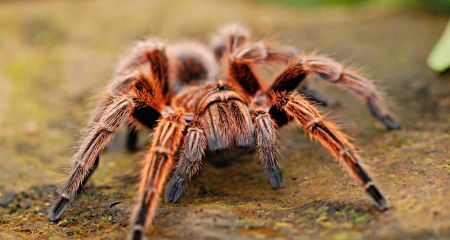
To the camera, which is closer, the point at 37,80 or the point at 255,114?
the point at 255,114

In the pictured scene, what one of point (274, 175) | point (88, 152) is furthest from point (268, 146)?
point (88, 152)

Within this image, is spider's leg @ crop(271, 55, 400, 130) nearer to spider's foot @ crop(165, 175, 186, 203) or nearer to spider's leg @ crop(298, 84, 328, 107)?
spider's leg @ crop(298, 84, 328, 107)

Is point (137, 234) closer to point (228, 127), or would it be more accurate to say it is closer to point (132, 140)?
point (228, 127)

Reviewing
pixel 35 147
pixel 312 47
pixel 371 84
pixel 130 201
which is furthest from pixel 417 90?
pixel 35 147

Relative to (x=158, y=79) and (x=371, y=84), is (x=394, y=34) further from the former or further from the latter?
(x=158, y=79)

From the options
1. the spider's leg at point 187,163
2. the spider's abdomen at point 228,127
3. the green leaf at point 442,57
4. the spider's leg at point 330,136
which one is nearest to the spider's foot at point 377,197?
the spider's leg at point 330,136

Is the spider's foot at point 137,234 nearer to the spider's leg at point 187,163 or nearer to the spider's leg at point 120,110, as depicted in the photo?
the spider's leg at point 187,163
